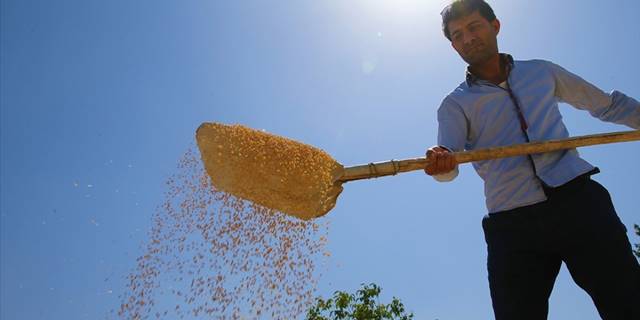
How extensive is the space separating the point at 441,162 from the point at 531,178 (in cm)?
41

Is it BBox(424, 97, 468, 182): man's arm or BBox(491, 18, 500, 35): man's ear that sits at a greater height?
BBox(491, 18, 500, 35): man's ear

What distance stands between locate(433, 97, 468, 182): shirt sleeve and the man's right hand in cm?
8

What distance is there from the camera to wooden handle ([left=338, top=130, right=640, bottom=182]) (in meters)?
2.38

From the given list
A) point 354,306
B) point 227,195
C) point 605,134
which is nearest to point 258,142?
point 227,195

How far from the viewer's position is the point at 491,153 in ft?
8.05

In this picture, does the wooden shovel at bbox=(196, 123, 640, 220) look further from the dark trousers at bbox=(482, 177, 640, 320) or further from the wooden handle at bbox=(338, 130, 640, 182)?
the dark trousers at bbox=(482, 177, 640, 320)

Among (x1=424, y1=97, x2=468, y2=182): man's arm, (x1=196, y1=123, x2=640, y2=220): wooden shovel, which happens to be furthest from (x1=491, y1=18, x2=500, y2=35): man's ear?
(x1=196, y1=123, x2=640, y2=220): wooden shovel

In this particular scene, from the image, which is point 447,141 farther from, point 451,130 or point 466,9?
point 466,9

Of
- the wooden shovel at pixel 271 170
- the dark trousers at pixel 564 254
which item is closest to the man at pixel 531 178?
the dark trousers at pixel 564 254

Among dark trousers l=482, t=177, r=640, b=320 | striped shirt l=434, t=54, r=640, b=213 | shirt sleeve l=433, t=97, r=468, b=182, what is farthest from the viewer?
shirt sleeve l=433, t=97, r=468, b=182

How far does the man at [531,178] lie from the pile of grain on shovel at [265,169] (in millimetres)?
893

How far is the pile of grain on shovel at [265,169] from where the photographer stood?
10.5 ft

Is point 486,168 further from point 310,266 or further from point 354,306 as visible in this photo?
point 354,306

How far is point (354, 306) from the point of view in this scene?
550 inches
